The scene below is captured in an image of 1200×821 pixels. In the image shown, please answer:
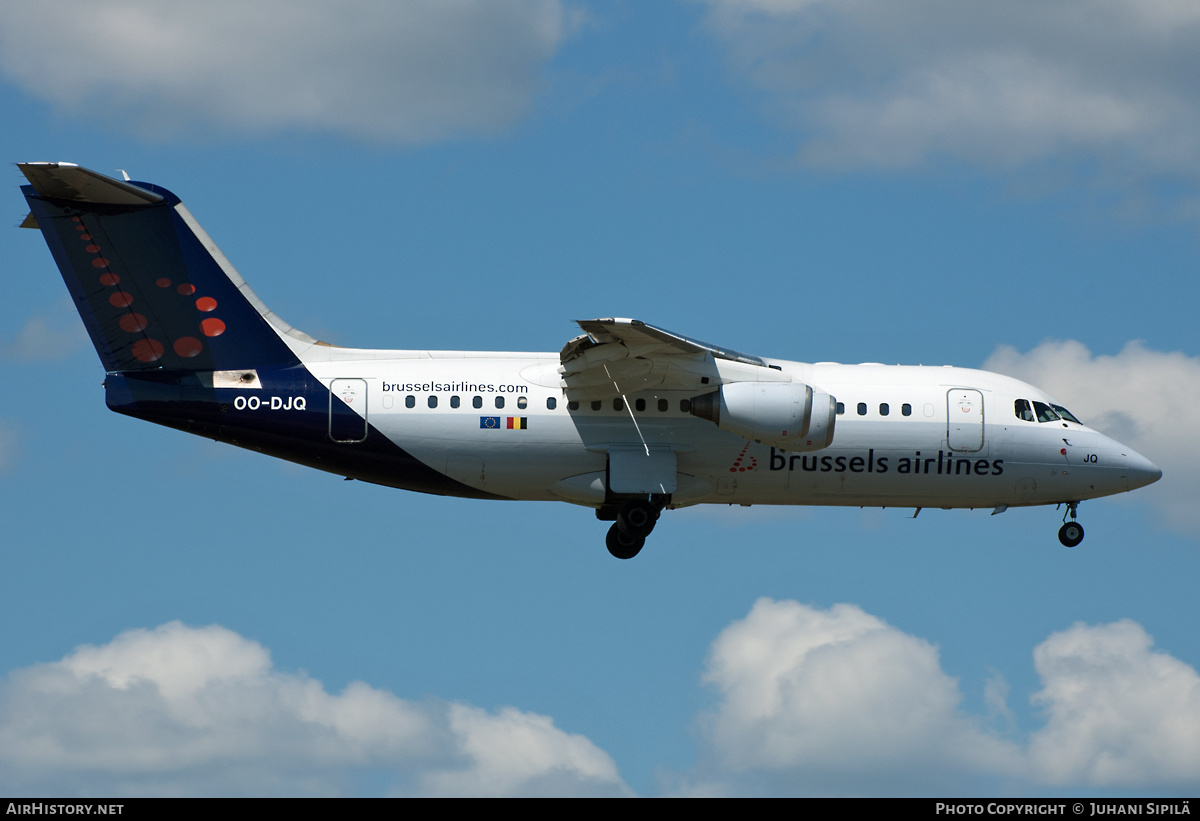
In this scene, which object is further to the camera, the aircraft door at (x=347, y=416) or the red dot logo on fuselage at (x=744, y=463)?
the red dot logo on fuselage at (x=744, y=463)

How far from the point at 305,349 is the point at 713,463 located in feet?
24.5

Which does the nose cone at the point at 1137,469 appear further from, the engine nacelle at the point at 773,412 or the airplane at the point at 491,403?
the engine nacelle at the point at 773,412

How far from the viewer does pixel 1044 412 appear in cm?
2767

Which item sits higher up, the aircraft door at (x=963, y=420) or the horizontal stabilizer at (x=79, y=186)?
the horizontal stabilizer at (x=79, y=186)

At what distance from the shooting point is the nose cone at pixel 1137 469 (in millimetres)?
27797

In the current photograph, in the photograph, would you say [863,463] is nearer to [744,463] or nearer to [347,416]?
[744,463]

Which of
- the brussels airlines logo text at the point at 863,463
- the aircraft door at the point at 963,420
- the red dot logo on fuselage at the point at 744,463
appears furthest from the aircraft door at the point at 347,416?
the aircraft door at the point at 963,420

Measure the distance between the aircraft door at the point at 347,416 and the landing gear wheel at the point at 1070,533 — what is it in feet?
43.1

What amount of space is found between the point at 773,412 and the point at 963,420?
4088 millimetres

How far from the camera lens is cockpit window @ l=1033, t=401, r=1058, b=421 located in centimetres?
2761

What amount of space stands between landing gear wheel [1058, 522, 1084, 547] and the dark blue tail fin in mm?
14564

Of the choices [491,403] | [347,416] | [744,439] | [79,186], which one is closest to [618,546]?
[744,439]
